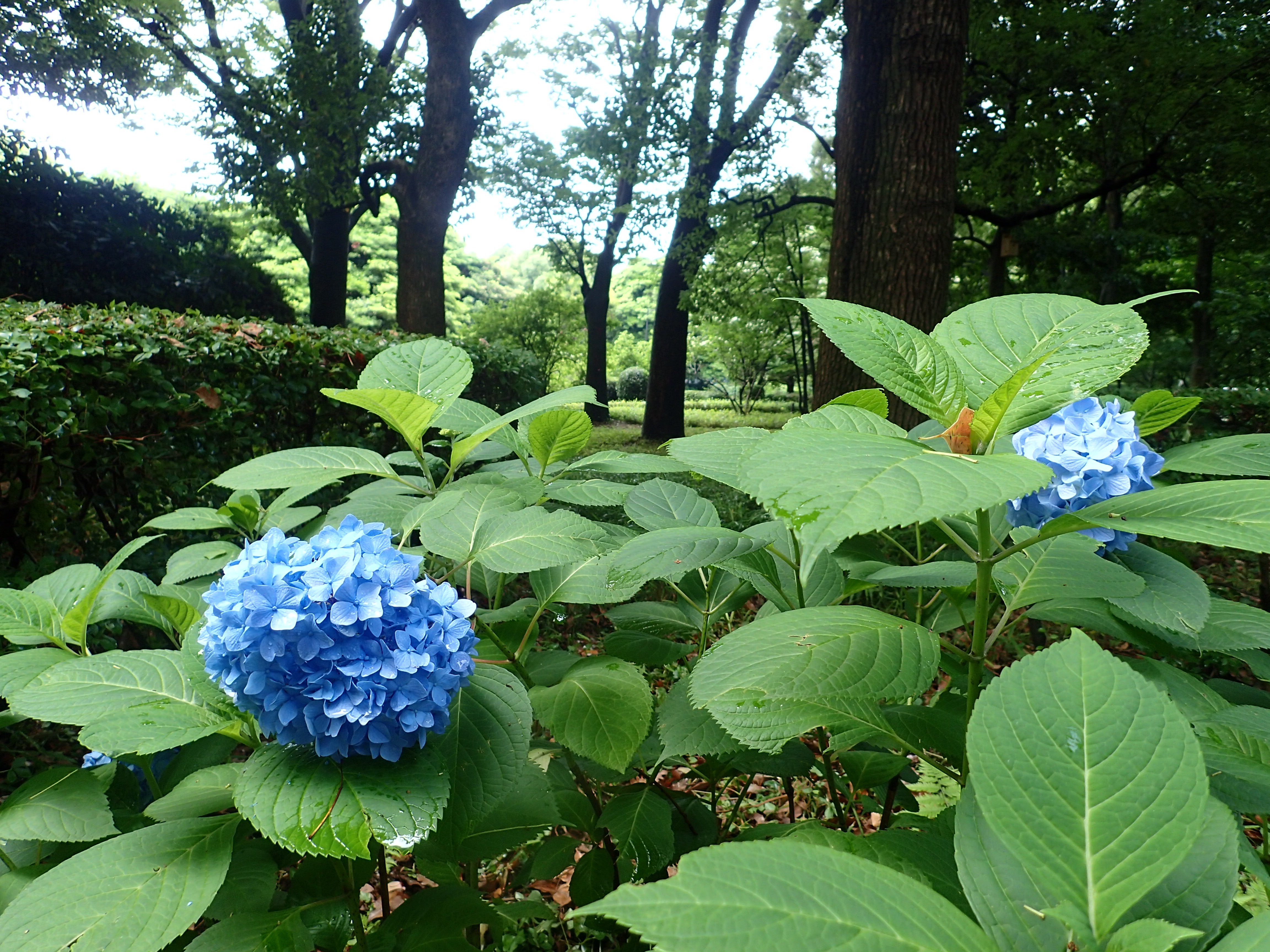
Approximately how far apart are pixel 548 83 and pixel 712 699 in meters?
20.1

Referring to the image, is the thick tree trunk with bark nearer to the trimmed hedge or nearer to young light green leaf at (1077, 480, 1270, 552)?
the trimmed hedge

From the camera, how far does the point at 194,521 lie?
1.34m

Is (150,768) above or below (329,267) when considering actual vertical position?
below

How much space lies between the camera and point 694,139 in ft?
37.8

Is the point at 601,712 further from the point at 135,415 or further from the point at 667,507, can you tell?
the point at 135,415

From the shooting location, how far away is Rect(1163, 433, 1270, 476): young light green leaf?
0.87m

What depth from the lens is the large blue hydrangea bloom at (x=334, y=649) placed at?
779mm

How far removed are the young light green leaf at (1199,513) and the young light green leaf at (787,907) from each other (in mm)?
347

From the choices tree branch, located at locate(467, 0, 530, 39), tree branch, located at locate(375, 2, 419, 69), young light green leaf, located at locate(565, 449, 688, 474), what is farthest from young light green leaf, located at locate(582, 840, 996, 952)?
tree branch, located at locate(375, 2, 419, 69)

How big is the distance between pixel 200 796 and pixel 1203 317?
16.7 m

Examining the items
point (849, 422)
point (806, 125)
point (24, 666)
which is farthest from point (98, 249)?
point (849, 422)

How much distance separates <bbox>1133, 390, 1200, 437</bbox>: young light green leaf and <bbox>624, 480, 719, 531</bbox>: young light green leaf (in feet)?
2.03

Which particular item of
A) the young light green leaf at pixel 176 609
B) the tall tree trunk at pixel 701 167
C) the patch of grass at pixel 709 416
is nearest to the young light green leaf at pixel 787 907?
the young light green leaf at pixel 176 609

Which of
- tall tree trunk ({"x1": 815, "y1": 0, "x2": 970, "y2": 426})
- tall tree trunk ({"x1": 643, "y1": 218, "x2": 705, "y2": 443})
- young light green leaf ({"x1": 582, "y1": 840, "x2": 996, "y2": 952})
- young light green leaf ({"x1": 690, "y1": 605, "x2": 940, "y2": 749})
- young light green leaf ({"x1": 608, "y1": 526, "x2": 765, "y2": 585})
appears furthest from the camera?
tall tree trunk ({"x1": 643, "y1": 218, "x2": 705, "y2": 443})
